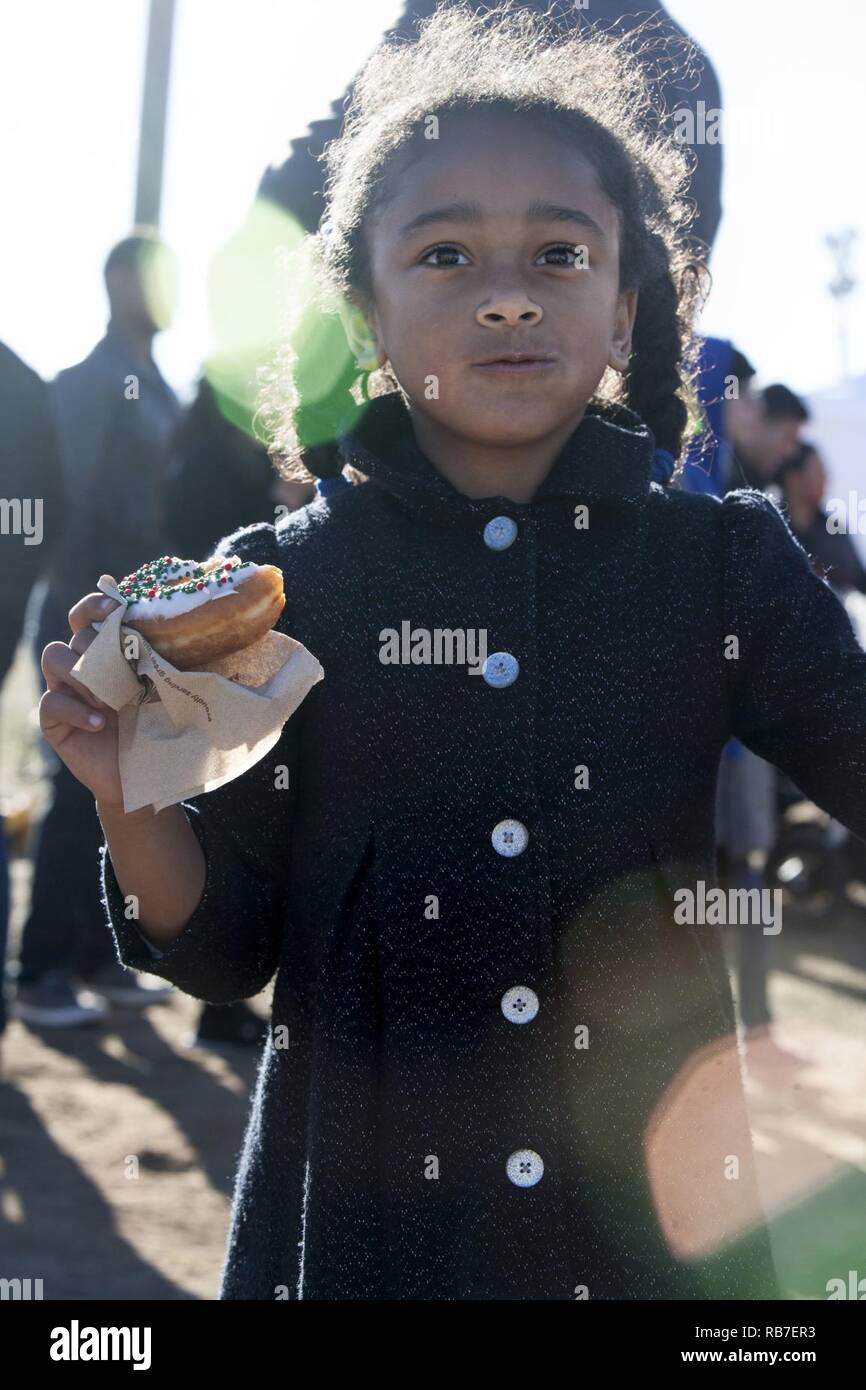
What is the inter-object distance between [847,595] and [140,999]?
3.20 metres

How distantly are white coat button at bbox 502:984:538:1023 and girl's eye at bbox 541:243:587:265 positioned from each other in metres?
0.80

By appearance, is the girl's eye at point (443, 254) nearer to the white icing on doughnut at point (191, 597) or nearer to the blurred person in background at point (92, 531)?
the white icing on doughnut at point (191, 597)

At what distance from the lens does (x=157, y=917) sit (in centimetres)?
173

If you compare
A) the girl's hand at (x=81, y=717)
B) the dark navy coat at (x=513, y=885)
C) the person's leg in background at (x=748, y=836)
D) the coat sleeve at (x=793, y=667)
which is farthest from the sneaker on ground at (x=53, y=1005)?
the coat sleeve at (x=793, y=667)

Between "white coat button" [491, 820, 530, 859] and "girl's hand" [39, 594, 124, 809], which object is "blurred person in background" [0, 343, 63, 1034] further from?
"white coat button" [491, 820, 530, 859]

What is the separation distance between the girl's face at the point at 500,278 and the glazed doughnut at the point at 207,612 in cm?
32

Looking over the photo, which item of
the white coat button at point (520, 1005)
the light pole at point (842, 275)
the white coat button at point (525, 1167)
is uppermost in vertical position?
the light pole at point (842, 275)

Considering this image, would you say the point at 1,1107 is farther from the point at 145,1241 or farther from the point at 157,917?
the point at 157,917

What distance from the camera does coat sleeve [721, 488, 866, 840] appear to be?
5.57 ft

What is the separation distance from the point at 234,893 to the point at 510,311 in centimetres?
70

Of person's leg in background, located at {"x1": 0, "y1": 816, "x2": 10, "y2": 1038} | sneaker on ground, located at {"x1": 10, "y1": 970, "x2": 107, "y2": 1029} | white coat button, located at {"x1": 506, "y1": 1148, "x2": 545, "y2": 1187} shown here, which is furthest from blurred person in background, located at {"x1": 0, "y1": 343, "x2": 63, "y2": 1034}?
white coat button, located at {"x1": 506, "y1": 1148, "x2": 545, "y2": 1187}

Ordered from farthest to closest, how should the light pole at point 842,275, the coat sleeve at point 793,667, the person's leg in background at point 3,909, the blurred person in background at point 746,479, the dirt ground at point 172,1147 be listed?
the light pole at point 842,275, the person's leg in background at point 3,909, the dirt ground at point 172,1147, the blurred person in background at point 746,479, the coat sleeve at point 793,667

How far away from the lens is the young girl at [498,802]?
1640 mm
